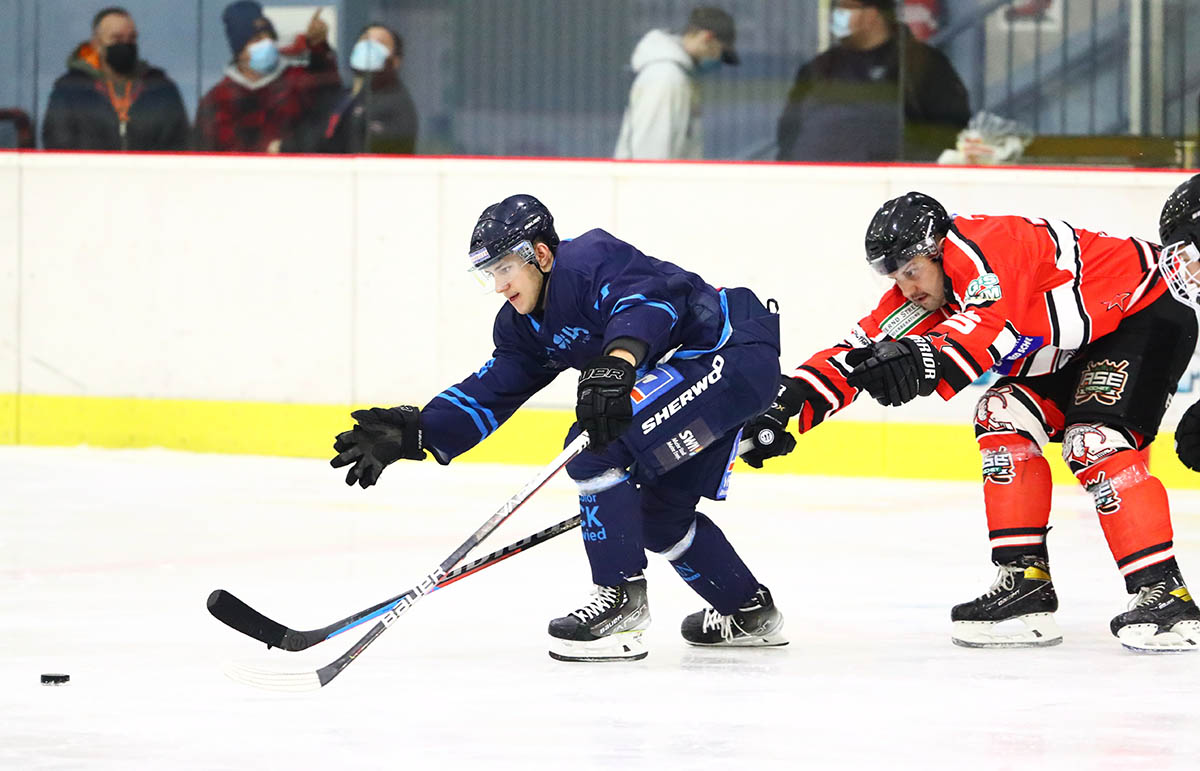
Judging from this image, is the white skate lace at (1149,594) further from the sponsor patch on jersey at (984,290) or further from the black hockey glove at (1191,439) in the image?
the sponsor patch on jersey at (984,290)

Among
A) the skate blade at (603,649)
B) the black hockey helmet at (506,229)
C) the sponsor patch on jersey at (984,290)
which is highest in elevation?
the black hockey helmet at (506,229)

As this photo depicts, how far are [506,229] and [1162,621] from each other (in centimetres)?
146

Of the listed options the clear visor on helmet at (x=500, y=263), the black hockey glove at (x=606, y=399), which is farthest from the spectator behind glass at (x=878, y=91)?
the black hockey glove at (x=606, y=399)

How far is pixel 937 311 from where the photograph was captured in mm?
3395

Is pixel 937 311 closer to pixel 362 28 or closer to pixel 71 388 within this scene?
pixel 362 28

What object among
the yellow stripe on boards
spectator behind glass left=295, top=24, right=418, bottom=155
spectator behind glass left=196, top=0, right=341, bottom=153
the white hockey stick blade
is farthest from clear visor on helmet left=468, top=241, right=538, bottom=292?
spectator behind glass left=196, top=0, right=341, bottom=153

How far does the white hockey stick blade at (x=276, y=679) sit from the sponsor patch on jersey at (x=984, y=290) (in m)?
1.40

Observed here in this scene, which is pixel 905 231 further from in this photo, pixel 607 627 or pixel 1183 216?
pixel 607 627

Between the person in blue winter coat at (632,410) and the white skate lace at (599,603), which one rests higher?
the person in blue winter coat at (632,410)

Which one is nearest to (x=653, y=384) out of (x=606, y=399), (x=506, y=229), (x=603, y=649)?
(x=606, y=399)

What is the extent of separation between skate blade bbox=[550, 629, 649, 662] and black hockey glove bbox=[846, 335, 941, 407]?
64cm

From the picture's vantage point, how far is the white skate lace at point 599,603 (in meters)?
3.09

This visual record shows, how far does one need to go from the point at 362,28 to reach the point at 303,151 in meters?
0.56

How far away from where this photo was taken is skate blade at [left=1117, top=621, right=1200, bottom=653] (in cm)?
314
